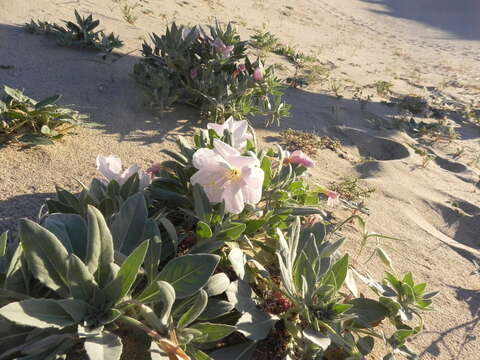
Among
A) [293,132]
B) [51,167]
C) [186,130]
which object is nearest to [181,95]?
[186,130]

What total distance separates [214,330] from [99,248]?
449 mm

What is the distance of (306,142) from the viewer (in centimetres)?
338

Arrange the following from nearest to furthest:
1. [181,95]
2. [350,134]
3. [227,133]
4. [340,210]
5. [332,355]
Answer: [332,355] → [227,133] → [340,210] → [181,95] → [350,134]

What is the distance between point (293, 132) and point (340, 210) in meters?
1.25

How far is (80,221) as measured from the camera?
127 cm

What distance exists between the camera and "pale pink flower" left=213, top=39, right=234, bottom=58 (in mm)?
3066

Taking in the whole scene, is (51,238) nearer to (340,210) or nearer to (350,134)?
(340,210)

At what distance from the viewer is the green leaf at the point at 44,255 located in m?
1.00

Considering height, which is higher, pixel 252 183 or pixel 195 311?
pixel 252 183

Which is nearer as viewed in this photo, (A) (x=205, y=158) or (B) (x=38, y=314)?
(B) (x=38, y=314)

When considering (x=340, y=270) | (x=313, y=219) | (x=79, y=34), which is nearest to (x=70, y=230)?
(x=340, y=270)

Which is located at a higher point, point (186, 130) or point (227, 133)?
point (227, 133)

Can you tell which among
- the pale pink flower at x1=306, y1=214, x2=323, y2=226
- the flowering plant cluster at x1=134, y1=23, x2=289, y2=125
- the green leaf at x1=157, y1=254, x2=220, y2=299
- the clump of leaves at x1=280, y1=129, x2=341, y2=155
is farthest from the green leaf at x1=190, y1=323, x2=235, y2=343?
the clump of leaves at x1=280, y1=129, x2=341, y2=155

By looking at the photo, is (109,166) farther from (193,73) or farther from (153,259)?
(193,73)
